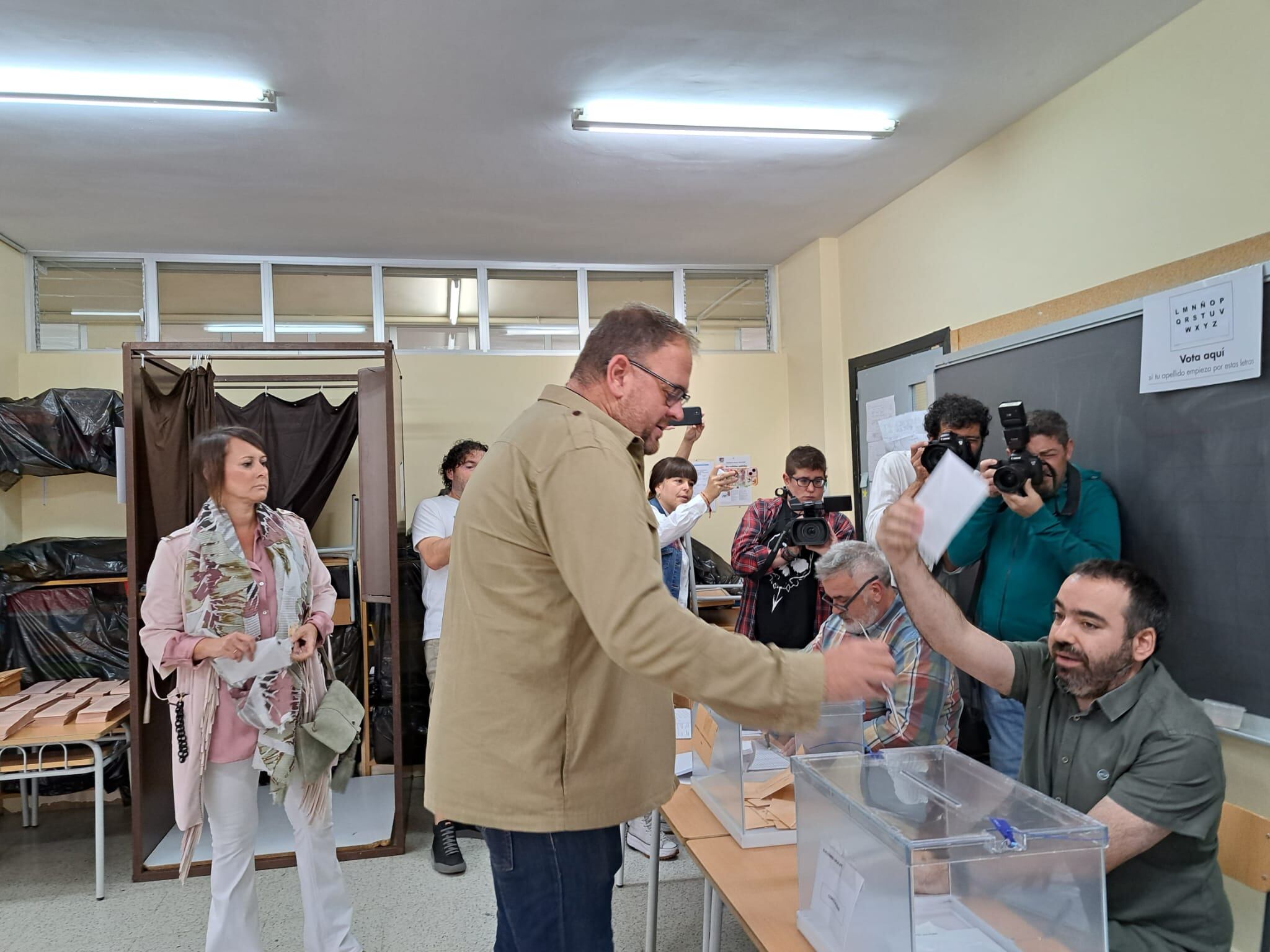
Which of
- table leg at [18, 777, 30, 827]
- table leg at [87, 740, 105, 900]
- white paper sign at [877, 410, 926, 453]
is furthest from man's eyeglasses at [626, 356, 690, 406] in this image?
table leg at [18, 777, 30, 827]

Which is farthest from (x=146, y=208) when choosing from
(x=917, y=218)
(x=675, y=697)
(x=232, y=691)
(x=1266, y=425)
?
(x=1266, y=425)

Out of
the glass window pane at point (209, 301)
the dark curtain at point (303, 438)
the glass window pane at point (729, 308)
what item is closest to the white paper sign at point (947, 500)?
the dark curtain at point (303, 438)

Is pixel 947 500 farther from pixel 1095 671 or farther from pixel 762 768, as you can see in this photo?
pixel 762 768

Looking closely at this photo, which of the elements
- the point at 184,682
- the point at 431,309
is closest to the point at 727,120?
the point at 431,309

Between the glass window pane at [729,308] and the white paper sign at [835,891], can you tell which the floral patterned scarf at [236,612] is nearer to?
the white paper sign at [835,891]

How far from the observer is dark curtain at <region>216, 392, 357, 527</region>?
14.5ft

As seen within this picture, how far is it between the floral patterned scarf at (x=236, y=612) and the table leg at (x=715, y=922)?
134 cm

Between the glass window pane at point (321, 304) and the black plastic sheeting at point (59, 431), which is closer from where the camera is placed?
the black plastic sheeting at point (59, 431)

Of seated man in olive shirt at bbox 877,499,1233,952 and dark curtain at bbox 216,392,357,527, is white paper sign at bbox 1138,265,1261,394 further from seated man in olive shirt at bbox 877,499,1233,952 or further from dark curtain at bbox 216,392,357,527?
dark curtain at bbox 216,392,357,527

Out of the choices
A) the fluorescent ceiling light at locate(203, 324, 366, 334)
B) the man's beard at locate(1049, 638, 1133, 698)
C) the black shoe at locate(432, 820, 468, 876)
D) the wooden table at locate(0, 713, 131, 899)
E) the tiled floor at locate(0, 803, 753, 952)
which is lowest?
the tiled floor at locate(0, 803, 753, 952)

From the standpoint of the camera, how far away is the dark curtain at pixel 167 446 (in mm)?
3484

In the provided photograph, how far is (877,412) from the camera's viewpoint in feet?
15.6

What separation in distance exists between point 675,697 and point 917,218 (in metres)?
2.66

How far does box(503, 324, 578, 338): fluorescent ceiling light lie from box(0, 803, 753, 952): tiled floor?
122 inches
